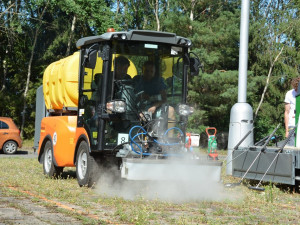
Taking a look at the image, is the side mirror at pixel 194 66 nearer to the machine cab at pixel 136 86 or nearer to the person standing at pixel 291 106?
the machine cab at pixel 136 86

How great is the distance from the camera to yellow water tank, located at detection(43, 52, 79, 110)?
12070 mm

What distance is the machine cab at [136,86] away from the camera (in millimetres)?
10222

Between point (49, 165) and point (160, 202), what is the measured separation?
5.08m

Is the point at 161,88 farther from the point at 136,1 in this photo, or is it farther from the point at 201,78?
the point at 136,1

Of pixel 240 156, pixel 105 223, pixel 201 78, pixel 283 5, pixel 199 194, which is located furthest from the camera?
pixel 283 5

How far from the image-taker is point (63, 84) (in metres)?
12.3

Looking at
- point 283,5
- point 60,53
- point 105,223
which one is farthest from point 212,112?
point 105,223

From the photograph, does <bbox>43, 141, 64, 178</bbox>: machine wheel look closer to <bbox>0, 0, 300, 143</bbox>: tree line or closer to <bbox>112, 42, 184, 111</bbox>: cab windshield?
<bbox>112, 42, 184, 111</bbox>: cab windshield

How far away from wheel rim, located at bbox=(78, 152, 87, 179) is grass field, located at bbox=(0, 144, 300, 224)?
28 cm

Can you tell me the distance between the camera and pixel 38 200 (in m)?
8.70

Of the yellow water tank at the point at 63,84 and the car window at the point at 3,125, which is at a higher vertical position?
the yellow water tank at the point at 63,84

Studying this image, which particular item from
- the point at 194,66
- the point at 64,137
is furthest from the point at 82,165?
the point at 194,66

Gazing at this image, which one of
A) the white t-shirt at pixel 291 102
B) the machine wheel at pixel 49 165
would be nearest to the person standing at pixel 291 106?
the white t-shirt at pixel 291 102

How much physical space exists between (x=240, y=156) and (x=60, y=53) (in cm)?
3428
